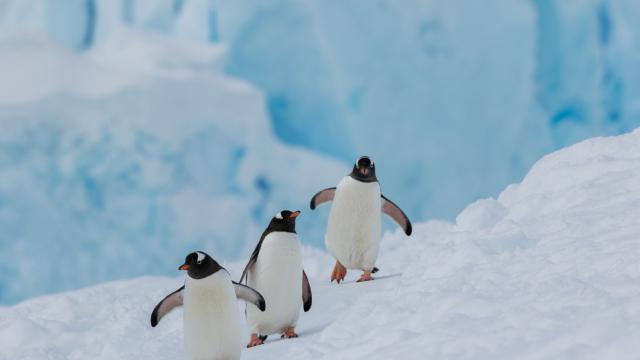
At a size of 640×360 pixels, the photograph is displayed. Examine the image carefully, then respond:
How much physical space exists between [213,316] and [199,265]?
7.0 inches

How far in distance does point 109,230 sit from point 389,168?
13.3 ft

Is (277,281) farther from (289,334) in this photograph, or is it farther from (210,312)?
(210,312)

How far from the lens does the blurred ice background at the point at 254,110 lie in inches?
363

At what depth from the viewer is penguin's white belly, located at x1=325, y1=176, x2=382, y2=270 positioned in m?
3.96

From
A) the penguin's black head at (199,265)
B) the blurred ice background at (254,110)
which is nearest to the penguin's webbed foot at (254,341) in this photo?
the penguin's black head at (199,265)

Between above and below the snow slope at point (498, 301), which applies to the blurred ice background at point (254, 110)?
above

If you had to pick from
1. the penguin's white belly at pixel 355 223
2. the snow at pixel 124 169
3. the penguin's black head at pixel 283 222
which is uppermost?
the snow at pixel 124 169

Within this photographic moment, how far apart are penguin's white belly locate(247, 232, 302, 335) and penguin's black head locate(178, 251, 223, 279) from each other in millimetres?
443

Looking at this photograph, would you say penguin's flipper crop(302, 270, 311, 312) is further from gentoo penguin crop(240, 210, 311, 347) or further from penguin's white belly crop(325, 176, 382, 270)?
penguin's white belly crop(325, 176, 382, 270)

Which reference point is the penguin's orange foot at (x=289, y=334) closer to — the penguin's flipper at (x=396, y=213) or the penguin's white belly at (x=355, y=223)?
the penguin's white belly at (x=355, y=223)

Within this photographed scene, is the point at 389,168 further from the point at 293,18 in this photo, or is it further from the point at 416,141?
the point at 293,18

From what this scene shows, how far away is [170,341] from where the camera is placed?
11.7 ft

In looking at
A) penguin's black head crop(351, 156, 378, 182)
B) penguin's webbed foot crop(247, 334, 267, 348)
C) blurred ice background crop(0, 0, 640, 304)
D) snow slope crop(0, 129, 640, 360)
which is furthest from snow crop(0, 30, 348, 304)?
penguin's webbed foot crop(247, 334, 267, 348)

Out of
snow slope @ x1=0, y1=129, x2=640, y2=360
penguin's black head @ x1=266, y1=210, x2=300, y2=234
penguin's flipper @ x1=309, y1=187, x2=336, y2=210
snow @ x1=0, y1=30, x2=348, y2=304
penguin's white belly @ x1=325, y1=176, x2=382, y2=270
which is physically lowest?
snow slope @ x1=0, y1=129, x2=640, y2=360
